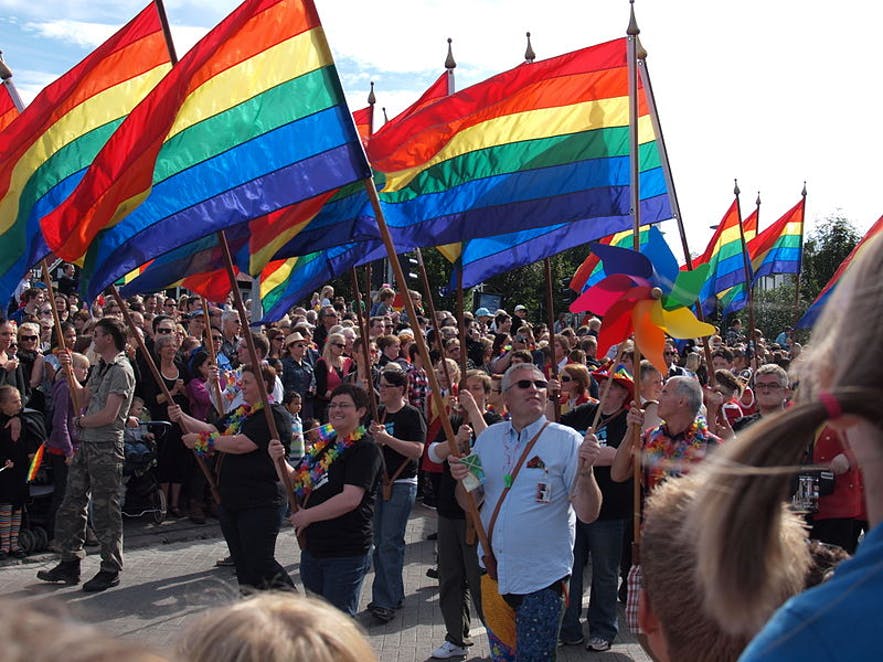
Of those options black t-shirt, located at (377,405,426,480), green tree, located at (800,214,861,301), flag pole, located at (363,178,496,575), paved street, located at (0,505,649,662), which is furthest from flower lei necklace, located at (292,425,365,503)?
green tree, located at (800,214,861,301)

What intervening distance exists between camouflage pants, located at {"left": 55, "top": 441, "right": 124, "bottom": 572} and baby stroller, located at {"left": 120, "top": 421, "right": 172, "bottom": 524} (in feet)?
6.17

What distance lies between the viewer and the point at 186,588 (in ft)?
27.0

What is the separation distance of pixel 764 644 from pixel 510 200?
21.9 feet

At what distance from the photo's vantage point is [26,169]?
7422mm

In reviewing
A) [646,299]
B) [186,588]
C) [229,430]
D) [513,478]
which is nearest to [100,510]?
[186,588]

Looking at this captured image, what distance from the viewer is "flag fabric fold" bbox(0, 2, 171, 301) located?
24.1 feet

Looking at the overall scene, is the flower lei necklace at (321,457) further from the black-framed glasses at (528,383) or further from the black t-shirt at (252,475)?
the black-framed glasses at (528,383)

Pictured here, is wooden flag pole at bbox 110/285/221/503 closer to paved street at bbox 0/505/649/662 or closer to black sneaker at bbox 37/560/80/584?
paved street at bbox 0/505/649/662

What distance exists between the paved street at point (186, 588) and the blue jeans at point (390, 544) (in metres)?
0.19

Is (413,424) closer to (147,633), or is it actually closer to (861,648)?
(147,633)

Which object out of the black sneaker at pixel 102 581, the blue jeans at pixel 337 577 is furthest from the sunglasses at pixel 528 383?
the black sneaker at pixel 102 581

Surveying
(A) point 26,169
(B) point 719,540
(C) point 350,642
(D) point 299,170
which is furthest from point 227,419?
(B) point 719,540

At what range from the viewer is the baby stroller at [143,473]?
10.2m

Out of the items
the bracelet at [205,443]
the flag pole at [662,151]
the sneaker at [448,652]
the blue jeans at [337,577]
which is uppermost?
the flag pole at [662,151]
